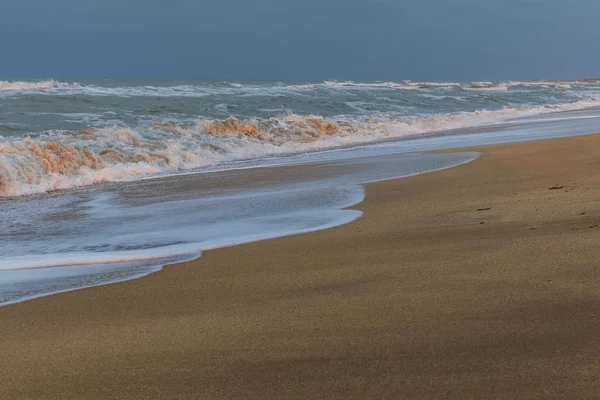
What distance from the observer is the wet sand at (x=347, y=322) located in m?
2.19

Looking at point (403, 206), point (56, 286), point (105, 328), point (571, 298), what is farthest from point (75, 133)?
point (571, 298)

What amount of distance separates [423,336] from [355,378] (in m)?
0.43

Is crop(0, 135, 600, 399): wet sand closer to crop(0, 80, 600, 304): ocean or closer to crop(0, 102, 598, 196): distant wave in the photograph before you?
crop(0, 80, 600, 304): ocean

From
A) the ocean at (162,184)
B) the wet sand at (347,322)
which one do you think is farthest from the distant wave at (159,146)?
the wet sand at (347,322)

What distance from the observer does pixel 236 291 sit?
3.57 metres

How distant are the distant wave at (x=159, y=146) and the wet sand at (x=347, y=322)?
258 inches

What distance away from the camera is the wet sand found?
2.19 m

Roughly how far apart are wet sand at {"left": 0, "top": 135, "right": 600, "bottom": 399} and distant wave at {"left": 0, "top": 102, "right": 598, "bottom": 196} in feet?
21.5

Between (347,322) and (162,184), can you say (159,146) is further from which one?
(347,322)

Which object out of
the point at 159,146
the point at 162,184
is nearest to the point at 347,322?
the point at 162,184

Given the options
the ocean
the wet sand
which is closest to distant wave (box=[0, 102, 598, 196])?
the ocean

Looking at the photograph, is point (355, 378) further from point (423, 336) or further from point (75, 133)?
point (75, 133)

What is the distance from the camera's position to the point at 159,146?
13.4 m

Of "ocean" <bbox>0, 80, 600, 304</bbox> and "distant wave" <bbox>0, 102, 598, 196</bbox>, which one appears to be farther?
"distant wave" <bbox>0, 102, 598, 196</bbox>
